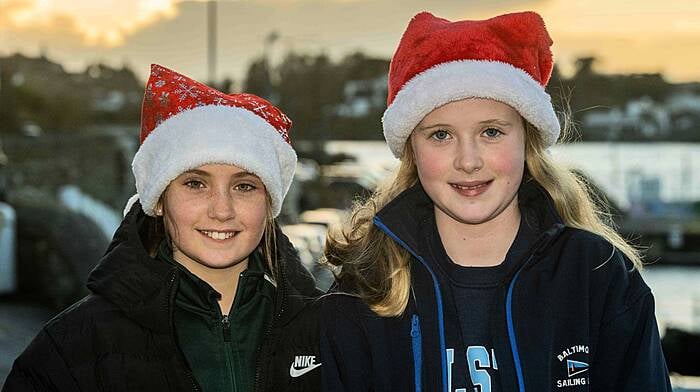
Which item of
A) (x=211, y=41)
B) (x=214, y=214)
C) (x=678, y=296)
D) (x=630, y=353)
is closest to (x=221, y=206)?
(x=214, y=214)

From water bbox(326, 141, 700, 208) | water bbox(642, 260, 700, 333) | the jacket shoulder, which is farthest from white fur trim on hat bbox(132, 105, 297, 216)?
water bbox(642, 260, 700, 333)

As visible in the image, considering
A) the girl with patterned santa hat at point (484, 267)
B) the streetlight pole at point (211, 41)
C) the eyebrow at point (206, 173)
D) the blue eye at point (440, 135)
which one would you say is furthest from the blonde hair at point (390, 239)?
the streetlight pole at point (211, 41)

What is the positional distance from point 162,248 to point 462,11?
207 cm

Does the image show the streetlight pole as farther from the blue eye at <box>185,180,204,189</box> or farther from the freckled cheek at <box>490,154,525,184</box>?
the freckled cheek at <box>490,154,525,184</box>

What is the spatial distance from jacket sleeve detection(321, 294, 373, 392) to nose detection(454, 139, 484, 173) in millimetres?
274

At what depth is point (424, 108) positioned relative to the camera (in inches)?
64.0

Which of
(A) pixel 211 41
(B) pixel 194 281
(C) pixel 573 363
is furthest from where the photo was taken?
(A) pixel 211 41

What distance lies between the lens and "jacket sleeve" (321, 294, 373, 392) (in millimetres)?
1622

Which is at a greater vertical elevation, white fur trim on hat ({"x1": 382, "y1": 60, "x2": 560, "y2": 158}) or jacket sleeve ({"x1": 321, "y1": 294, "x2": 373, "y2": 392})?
white fur trim on hat ({"x1": 382, "y1": 60, "x2": 560, "y2": 158})

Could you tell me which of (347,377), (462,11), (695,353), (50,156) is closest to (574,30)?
(462,11)

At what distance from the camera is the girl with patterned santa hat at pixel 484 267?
Result: 5.14 feet

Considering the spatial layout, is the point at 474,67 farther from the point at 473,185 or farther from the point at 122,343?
the point at 122,343

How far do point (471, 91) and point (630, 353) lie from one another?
45 centimetres

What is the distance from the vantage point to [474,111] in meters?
1.61
